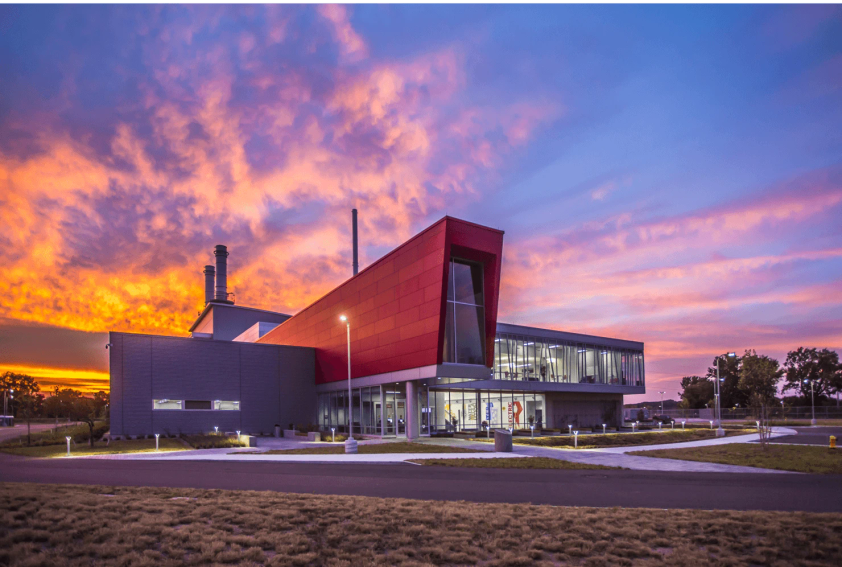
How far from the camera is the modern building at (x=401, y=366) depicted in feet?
122

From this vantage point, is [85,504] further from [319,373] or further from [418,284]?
[319,373]

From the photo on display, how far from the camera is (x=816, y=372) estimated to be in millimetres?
103312

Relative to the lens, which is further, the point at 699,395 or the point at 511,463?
the point at 699,395

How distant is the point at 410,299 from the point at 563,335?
84.0 feet

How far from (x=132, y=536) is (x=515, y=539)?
6.14 m

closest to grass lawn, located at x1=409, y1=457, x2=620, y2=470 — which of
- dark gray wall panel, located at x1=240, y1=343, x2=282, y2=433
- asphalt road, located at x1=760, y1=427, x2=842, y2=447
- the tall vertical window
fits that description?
the tall vertical window

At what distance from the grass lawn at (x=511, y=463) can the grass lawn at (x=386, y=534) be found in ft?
34.2

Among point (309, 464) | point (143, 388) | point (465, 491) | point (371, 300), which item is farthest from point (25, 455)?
point (465, 491)

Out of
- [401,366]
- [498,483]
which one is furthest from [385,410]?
[498,483]

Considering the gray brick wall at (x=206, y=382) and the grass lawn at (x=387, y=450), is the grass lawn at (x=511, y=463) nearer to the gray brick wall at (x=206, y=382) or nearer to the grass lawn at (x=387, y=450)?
the grass lawn at (x=387, y=450)

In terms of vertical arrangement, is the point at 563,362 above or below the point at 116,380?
below

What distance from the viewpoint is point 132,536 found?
8242 millimetres

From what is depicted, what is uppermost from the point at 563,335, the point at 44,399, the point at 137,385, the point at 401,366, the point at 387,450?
the point at 563,335

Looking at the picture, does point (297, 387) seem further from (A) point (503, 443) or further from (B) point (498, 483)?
(B) point (498, 483)
